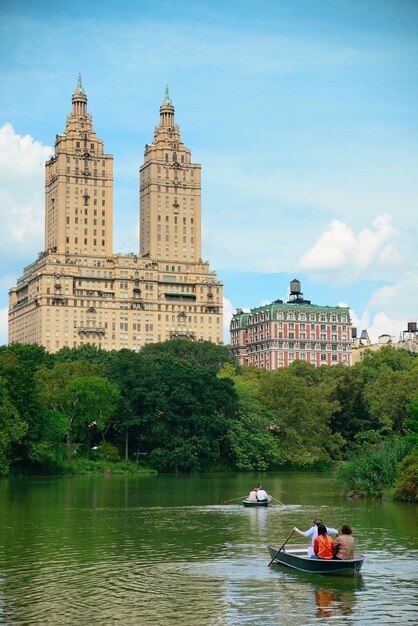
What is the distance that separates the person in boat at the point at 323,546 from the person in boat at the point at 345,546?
170 mm

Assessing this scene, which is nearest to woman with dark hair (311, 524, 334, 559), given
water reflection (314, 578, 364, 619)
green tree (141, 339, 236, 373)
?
water reflection (314, 578, 364, 619)

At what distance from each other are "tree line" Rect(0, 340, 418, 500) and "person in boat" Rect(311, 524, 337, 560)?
56695 mm

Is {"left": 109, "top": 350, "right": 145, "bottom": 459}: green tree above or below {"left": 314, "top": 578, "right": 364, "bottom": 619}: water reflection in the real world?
above

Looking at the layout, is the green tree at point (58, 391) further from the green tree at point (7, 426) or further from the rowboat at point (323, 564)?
the rowboat at point (323, 564)

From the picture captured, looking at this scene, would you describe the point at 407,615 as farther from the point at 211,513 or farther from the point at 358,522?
the point at 211,513

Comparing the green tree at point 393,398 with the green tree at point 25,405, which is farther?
the green tree at point 393,398

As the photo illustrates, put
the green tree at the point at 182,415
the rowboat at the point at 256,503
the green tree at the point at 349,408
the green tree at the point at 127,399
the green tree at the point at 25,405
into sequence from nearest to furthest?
the rowboat at the point at 256,503 → the green tree at the point at 25,405 → the green tree at the point at 182,415 → the green tree at the point at 127,399 → the green tree at the point at 349,408

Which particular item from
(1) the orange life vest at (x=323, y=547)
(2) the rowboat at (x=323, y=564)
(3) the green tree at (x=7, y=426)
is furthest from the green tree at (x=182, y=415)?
(1) the orange life vest at (x=323, y=547)

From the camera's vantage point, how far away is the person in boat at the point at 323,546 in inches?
1195

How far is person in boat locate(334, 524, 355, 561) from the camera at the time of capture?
3017 cm

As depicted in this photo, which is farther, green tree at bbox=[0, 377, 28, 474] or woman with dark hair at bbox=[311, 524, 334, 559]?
green tree at bbox=[0, 377, 28, 474]

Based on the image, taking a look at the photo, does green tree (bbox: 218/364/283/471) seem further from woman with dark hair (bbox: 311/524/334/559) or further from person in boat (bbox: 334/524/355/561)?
person in boat (bbox: 334/524/355/561)

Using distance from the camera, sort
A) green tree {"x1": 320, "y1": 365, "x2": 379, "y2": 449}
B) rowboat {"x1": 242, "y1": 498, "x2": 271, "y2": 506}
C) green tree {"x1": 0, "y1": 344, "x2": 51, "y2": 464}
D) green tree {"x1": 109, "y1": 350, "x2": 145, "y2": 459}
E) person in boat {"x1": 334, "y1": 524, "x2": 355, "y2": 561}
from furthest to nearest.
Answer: green tree {"x1": 320, "y1": 365, "x2": 379, "y2": 449}, green tree {"x1": 109, "y1": 350, "x2": 145, "y2": 459}, green tree {"x1": 0, "y1": 344, "x2": 51, "y2": 464}, rowboat {"x1": 242, "y1": 498, "x2": 271, "y2": 506}, person in boat {"x1": 334, "y1": 524, "x2": 355, "y2": 561}

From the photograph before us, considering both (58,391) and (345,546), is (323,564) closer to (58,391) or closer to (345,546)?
(345,546)
